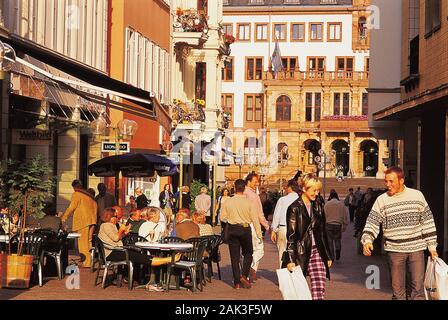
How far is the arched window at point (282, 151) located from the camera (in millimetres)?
118206

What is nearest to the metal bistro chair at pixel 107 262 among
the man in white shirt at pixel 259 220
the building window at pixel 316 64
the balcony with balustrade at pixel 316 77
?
the man in white shirt at pixel 259 220

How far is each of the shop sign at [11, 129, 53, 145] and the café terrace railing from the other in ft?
317

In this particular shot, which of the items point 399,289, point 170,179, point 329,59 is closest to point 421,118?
point 399,289

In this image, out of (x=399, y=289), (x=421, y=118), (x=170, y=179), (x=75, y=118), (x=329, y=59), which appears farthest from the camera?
(x=329, y=59)

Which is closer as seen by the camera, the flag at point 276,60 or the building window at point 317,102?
the flag at point 276,60

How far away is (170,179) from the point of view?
50375 millimetres

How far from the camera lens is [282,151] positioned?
119m

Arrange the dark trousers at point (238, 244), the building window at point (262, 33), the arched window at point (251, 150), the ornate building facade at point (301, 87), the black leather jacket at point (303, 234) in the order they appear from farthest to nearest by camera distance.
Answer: the building window at point (262, 33) → the ornate building facade at point (301, 87) → the arched window at point (251, 150) → the dark trousers at point (238, 244) → the black leather jacket at point (303, 234)

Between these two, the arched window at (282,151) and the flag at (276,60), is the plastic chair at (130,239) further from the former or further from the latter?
the arched window at (282,151)

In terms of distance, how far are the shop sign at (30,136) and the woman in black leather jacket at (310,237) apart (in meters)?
12.6

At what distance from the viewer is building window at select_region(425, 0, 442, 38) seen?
2533 cm

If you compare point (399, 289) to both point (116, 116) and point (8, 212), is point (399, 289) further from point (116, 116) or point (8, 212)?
point (116, 116)

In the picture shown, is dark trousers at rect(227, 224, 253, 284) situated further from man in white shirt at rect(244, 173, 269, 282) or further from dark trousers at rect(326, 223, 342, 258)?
dark trousers at rect(326, 223, 342, 258)

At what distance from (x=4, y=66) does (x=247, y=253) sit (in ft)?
15.3
